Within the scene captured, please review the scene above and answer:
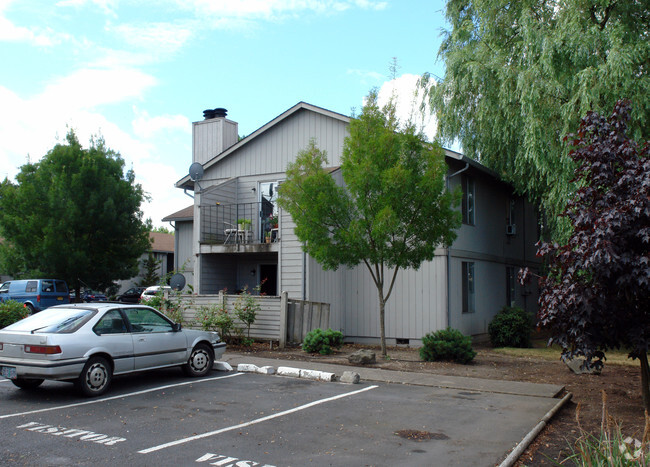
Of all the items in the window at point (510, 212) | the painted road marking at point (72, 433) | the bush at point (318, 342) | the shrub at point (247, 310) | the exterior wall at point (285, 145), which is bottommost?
the painted road marking at point (72, 433)

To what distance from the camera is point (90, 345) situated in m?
8.85

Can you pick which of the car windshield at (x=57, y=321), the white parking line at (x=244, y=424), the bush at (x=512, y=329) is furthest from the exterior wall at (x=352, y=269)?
the car windshield at (x=57, y=321)

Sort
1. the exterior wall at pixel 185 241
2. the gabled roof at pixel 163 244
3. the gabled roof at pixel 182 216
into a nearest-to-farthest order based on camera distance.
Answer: the gabled roof at pixel 182 216
the exterior wall at pixel 185 241
the gabled roof at pixel 163 244

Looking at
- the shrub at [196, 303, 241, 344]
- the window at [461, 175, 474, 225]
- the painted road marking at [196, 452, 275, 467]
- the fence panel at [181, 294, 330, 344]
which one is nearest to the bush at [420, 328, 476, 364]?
the fence panel at [181, 294, 330, 344]

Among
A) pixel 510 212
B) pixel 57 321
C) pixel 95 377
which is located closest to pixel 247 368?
pixel 95 377

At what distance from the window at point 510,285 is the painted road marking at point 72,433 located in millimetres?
17153

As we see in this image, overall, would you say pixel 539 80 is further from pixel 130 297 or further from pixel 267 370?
pixel 130 297

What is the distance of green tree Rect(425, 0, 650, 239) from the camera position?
1413cm

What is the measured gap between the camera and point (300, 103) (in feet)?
59.4

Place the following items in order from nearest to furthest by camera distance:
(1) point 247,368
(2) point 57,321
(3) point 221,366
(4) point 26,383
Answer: (2) point 57,321 < (4) point 26,383 < (1) point 247,368 < (3) point 221,366

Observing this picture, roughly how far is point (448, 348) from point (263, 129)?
9491 millimetres

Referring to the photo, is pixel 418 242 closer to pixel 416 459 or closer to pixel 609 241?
pixel 609 241

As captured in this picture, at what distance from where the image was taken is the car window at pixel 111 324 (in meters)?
9.23

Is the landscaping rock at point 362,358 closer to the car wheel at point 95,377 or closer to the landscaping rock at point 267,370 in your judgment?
the landscaping rock at point 267,370
